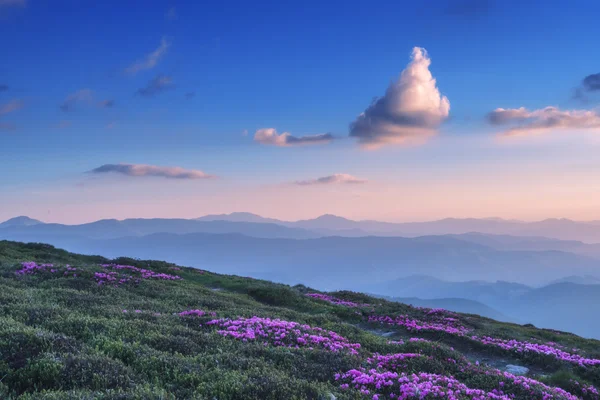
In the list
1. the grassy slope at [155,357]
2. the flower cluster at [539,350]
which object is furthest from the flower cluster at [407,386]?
the flower cluster at [539,350]

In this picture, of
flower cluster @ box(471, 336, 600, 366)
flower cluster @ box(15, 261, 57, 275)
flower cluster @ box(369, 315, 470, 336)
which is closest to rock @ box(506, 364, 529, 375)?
flower cluster @ box(471, 336, 600, 366)

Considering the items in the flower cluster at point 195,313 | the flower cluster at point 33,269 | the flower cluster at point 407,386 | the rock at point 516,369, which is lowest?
the rock at point 516,369

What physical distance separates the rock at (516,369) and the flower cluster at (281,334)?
27.3 ft

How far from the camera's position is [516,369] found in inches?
725

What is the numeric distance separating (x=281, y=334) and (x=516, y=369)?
12195 mm

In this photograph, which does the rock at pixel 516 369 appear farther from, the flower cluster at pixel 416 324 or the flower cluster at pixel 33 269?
the flower cluster at pixel 33 269

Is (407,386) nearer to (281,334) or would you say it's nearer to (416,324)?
(281,334)

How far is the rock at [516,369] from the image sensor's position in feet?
58.4

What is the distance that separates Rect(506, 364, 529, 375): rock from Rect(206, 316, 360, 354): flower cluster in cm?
833

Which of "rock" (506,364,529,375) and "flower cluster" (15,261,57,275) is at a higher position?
"flower cluster" (15,261,57,275)

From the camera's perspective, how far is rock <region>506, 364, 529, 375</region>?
17797 mm

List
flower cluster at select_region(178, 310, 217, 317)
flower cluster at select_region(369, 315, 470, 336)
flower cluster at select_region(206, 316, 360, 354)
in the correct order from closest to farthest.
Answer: flower cluster at select_region(206, 316, 360, 354), flower cluster at select_region(178, 310, 217, 317), flower cluster at select_region(369, 315, 470, 336)

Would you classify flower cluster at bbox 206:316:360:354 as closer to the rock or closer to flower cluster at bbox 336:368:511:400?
flower cluster at bbox 336:368:511:400

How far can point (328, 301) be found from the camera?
33.3 meters
